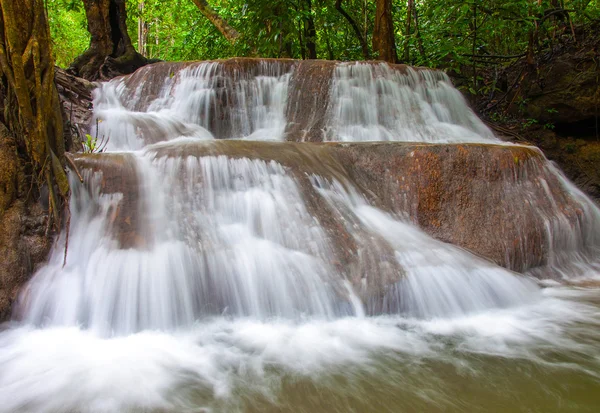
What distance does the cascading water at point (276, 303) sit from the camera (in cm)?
207

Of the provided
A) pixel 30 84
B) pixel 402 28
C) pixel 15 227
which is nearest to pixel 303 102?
pixel 30 84

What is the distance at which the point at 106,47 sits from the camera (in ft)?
29.9

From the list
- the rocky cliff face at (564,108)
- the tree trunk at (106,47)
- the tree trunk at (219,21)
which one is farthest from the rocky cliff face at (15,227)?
the tree trunk at (219,21)

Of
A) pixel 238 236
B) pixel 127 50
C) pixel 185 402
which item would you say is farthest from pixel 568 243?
pixel 127 50

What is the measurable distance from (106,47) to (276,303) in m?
8.14

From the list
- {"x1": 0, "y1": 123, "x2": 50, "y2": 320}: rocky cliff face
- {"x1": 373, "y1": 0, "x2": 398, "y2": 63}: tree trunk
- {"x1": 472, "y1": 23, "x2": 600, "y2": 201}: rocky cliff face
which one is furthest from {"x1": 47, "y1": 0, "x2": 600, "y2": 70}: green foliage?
{"x1": 0, "y1": 123, "x2": 50, "y2": 320}: rocky cliff face

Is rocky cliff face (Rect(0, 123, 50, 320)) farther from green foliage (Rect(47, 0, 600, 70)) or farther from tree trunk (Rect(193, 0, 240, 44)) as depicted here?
tree trunk (Rect(193, 0, 240, 44))

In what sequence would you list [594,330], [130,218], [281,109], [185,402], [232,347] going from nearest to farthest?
1. [185,402]
2. [232,347]
3. [594,330]
4. [130,218]
5. [281,109]

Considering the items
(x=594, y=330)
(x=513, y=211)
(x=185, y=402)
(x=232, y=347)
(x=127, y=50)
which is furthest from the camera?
(x=127, y=50)

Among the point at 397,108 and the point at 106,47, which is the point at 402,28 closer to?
the point at 397,108

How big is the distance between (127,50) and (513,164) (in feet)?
26.1

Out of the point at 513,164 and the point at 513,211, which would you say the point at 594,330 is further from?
the point at 513,164

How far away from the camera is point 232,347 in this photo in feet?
8.28

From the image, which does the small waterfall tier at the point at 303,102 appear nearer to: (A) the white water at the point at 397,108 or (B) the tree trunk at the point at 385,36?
(A) the white water at the point at 397,108
